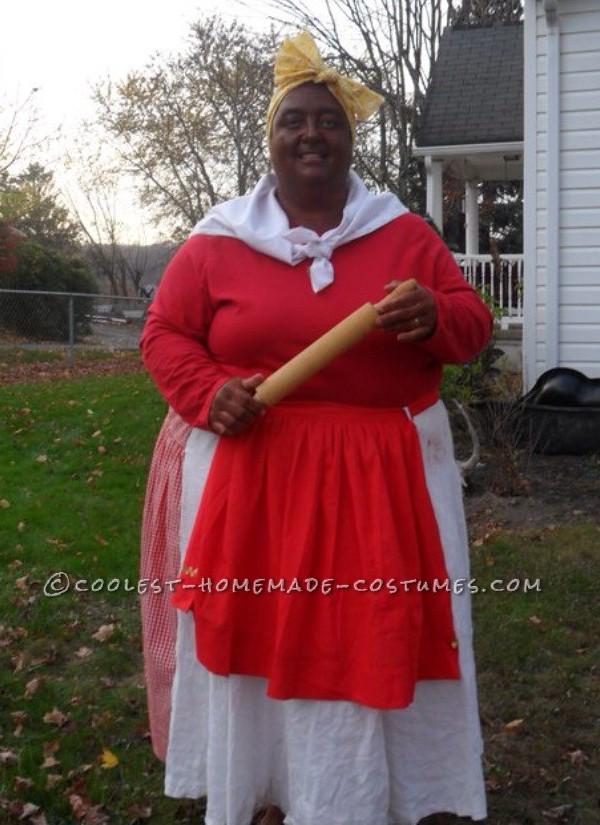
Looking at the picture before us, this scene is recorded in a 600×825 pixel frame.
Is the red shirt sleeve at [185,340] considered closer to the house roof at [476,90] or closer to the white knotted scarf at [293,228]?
the white knotted scarf at [293,228]

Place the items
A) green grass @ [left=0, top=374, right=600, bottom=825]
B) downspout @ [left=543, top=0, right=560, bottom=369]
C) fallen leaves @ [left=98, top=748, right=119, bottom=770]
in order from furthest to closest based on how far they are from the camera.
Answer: downspout @ [left=543, top=0, right=560, bottom=369]
fallen leaves @ [left=98, top=748, right=119, bottom=770]
green grass @ [left=0, top=374, right=600, bottom=825]

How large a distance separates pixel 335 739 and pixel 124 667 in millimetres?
2041

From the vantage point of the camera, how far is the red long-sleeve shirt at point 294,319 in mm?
2342

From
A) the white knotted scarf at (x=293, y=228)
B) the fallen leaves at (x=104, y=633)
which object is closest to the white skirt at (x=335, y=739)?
the white knotted scarf at (x=293, y=228)

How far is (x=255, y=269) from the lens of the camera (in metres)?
2.39

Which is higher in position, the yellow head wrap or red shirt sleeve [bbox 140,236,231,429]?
the yellow head wrap

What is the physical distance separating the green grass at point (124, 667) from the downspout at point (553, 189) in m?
2.85

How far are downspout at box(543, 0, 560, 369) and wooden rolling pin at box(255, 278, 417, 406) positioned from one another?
620 centimetres

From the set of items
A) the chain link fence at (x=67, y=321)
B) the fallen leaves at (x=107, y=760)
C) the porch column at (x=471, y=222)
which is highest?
the porch column at (x=471, y=222)

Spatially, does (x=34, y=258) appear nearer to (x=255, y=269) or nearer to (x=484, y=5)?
(x=484, y=5)

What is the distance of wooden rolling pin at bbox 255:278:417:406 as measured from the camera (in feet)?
7.20

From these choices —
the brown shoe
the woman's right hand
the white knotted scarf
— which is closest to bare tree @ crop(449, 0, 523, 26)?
the white knotted scarf

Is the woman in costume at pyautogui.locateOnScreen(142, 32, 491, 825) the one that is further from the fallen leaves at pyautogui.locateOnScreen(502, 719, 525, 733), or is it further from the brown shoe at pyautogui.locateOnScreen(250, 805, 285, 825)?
the fallen leaves at pyautogui.locateOnScreen(502, 719, 525, 733)

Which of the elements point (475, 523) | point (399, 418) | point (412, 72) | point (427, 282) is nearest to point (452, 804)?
point (399, 418)
